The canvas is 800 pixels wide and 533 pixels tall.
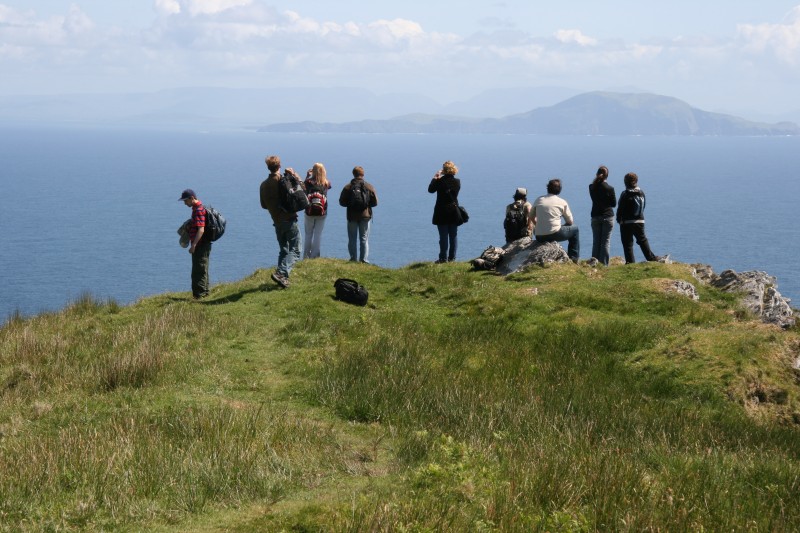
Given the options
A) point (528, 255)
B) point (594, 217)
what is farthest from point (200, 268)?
point (594, 217)

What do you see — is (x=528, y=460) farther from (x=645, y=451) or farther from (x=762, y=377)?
(x=762, y=377)

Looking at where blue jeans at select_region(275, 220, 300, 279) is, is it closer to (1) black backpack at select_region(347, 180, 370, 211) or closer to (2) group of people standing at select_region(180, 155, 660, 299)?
(2) group of people standing at select_region(180, 155, 660, 299)

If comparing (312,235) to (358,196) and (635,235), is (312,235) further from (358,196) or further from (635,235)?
(635,235)

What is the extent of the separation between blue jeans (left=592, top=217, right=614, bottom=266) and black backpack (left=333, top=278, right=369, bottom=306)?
267 inches

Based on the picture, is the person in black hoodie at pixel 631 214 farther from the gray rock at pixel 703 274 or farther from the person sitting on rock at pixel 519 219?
the person sitting on rock at pixel 519 219

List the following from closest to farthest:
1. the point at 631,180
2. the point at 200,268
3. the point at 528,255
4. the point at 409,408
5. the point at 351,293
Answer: the point at 409,408 < the point at 351,293 < the point at 200,268 < the point at 631,180 < the point at 528,255

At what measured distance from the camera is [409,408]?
11.8 metres

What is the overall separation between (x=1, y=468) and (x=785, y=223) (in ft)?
513

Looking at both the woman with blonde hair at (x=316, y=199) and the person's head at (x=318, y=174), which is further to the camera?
the woman with blonde hair at (x=316, y=199)

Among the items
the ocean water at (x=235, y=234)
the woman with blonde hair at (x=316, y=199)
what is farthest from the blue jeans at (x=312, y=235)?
the ocean water at (x=235, y=234)

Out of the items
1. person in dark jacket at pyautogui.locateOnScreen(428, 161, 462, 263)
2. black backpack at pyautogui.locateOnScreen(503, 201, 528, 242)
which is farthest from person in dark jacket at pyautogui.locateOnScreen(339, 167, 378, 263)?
black backpack at pyautogui.locateOnScreen(503, 201, 528, 242)

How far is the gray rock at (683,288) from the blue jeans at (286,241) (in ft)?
27.6

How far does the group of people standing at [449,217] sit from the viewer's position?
19.4 metres

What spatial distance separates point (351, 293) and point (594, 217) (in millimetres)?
7462
